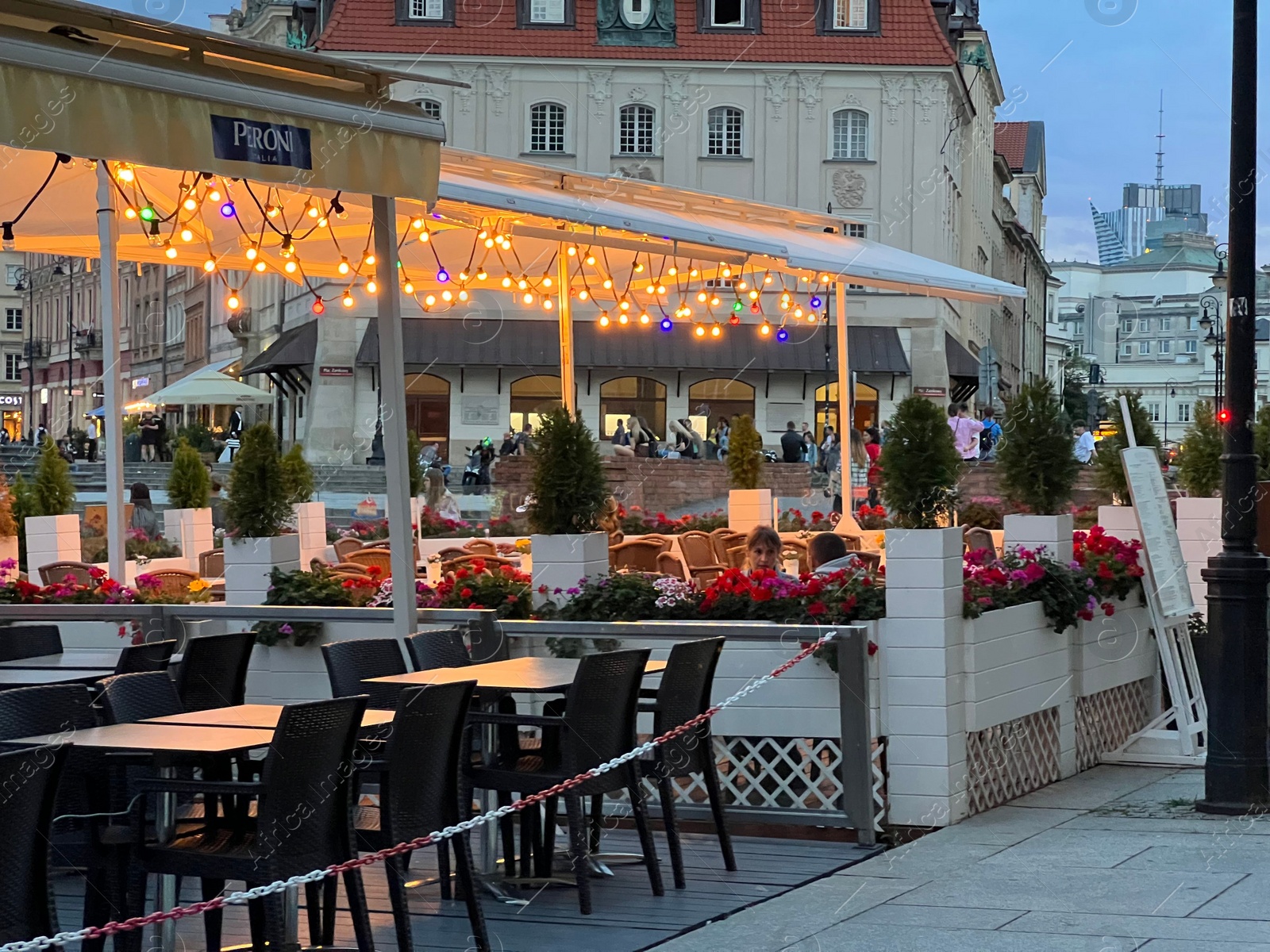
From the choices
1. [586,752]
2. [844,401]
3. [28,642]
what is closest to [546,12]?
[844,401]

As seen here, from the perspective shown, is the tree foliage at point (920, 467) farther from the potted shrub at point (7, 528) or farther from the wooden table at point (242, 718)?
the potted shrub at point (7, 528)

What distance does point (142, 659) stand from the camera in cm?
750

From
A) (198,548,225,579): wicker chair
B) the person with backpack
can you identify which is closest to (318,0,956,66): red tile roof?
the person with backpack

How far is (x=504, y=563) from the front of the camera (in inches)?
490

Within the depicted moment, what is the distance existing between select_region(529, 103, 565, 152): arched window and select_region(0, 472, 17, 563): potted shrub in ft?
116

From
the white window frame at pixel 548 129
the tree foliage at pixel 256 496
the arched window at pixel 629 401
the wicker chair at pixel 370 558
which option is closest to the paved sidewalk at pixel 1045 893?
the tree foliage at pixel 256 496

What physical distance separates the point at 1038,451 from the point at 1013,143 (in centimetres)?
8083

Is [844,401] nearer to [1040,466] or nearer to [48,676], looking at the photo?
[1040,466]

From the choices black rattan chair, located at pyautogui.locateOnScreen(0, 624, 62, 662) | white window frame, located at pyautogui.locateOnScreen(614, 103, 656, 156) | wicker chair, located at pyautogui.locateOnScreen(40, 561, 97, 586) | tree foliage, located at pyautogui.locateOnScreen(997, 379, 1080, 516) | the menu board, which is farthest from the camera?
white window frame, located at pyautogui.locateOnScreen(614, 103, 656, 156)

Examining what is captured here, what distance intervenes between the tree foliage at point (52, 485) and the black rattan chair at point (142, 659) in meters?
7.59

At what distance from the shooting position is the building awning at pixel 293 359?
1906 inches

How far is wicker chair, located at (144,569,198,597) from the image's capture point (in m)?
11.3

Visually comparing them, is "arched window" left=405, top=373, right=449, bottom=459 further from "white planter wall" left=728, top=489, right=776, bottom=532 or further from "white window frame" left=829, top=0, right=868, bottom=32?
"white planter wall" left=728, top=489, right=776, bottom=532

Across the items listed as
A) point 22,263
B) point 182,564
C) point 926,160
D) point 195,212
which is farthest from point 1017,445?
point 22,263
